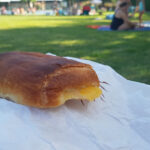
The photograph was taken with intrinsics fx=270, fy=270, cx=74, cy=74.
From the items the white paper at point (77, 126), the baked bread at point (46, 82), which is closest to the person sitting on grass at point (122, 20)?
the white paper at point (77, 126)

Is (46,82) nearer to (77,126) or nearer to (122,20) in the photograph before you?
(77,126)

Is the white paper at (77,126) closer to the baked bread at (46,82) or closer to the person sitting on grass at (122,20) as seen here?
the baked bread at (46,82)

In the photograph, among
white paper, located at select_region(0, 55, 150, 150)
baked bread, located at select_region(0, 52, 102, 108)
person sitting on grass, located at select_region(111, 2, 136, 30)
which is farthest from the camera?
person sitting on grass, located at select_region(111, 2, 136, 30)

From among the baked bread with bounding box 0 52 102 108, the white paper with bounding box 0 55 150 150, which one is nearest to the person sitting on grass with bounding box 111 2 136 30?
the white paper with bounding box 0 55 150 150

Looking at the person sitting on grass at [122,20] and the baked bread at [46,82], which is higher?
the baked bread at [46,82]

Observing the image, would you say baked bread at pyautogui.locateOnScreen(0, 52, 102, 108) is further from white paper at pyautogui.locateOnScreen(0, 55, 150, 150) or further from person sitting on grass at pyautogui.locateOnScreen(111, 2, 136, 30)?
person sitting on grass at pyautogui.locateOnScreen(111, 2, 136, 30)

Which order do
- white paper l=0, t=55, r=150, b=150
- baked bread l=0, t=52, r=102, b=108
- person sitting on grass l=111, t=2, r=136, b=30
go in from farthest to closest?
1. person sitting on grass l=111, t=2, r=136, b=30
2. baked bread l=0, t=52, r=102, b=108
3. white paper l=0, t=55, r=150, b=150
